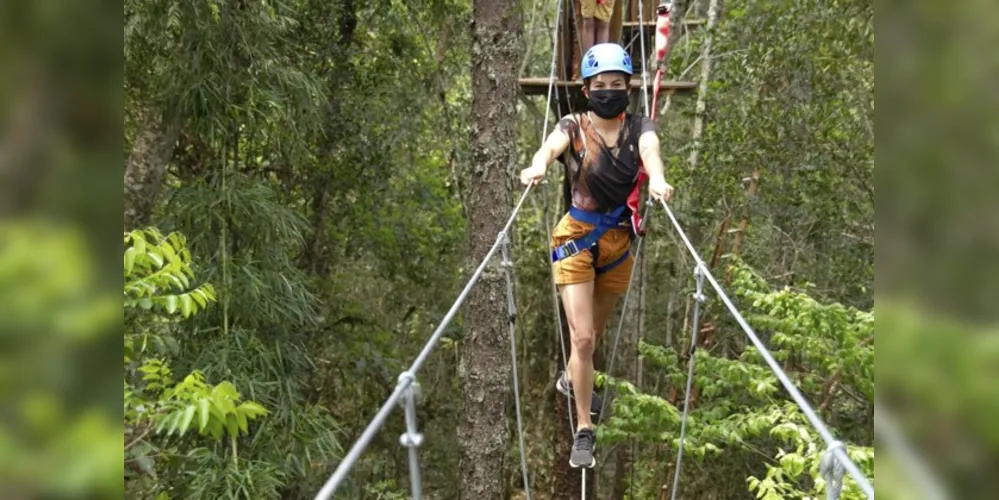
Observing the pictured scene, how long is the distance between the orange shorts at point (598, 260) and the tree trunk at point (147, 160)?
1.70m

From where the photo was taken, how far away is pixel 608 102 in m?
2.47

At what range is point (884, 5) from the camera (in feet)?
1.51

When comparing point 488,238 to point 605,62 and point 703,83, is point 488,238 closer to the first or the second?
point 605,62

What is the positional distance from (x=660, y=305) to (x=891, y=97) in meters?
7.03

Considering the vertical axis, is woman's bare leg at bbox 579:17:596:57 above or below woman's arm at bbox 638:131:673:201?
above

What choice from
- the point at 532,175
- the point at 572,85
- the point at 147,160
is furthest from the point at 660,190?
the point at 147,160

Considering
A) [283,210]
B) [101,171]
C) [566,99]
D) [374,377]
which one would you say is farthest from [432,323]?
[101,171]

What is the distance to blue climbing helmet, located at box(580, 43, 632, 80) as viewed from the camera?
97.3 inches

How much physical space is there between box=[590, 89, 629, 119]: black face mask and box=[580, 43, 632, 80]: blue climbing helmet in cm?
7

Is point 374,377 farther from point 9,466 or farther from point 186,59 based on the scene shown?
point 9,466

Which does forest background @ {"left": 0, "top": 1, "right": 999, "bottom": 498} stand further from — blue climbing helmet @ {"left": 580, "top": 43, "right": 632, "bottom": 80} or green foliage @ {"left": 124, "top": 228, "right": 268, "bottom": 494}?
blue climbing helmet @ {"left": 580, "top": 43, "right": 632, "bottom": 80}

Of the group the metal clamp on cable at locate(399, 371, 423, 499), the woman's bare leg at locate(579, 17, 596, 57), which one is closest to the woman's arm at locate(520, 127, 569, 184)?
the metal clamp on cable at locate(399, 371, 423, 499)

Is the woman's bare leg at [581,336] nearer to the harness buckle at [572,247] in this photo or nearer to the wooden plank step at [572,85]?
the harness buckle at [572,247]

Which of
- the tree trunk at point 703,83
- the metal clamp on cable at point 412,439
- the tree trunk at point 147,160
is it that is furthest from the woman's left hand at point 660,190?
the tree trunk at point 703,83
